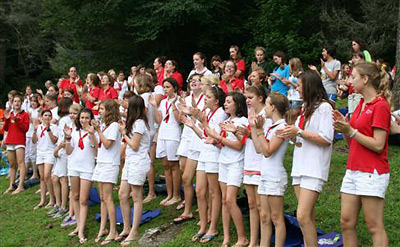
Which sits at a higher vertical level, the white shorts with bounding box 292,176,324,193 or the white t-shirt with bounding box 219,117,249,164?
the white t-shirt with bounding box 219,117,249,164

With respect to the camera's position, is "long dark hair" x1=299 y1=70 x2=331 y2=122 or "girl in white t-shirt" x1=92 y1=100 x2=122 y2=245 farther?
"girl in white t-shirt" x1=92 y1=100 x2=122 y2=245

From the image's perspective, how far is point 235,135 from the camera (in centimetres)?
602

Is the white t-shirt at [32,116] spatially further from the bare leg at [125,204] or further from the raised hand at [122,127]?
the bare leg at [125,204]

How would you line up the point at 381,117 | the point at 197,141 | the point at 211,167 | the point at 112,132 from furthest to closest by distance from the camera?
the point at 112,132, the point at 197,141, the point at 211,167, the point at 381,117

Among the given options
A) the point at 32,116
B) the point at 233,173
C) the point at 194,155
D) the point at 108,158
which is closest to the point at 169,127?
the point at 194,155

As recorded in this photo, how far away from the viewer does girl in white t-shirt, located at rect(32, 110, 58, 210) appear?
9.12 metres

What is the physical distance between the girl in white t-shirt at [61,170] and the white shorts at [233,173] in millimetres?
3345

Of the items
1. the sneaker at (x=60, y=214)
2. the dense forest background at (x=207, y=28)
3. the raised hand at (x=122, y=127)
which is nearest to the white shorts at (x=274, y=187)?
the raised hand at (x=122, y=127)

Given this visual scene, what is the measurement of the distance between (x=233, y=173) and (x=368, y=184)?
6.96ft

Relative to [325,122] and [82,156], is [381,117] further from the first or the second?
[82,156]

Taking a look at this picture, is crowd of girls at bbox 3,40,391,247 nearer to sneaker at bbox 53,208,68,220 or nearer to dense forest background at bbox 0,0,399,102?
sneaker at bbox 53,208,68,220

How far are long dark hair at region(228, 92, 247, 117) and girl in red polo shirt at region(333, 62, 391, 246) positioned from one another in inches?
77.0

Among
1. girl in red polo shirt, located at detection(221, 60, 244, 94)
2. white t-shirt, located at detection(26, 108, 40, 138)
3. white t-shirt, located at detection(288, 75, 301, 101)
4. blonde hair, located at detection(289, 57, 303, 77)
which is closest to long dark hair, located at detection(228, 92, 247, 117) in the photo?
girl in red polo shirt, located at detection(221, 60, 244, 94)

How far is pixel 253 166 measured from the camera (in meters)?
5.79
